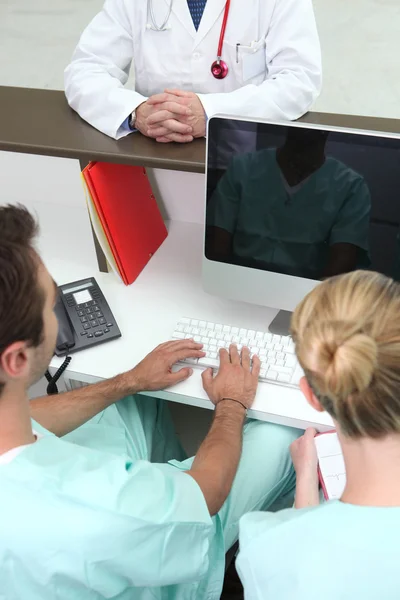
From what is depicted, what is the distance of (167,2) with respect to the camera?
1.54 meters

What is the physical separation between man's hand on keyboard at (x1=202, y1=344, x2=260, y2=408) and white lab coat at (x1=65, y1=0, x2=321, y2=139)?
0.57 metres

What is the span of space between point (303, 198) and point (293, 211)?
0.12 feet

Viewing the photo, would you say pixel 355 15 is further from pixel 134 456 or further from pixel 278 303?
pixel 134 456

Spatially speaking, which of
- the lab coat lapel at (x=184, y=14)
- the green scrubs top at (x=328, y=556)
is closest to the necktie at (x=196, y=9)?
the lab coat lapel at (x=184, y=14)

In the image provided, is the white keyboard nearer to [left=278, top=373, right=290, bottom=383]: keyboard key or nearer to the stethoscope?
[left=278, top=373, right=290, bottom=383]: keyboard key

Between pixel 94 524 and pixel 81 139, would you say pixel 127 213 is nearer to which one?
pixel 81 139

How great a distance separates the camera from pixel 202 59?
1.59 metres

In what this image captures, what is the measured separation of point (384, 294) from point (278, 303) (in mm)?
543

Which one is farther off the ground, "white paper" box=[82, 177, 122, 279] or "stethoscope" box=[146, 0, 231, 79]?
"stethoscope" box=[146, 0, 231, 79]

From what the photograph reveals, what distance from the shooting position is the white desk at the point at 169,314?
112 cm

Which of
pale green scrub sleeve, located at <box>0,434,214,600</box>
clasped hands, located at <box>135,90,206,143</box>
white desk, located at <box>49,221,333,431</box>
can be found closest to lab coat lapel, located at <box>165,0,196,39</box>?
clasped hands, located at <box>135,90,206,143</box>

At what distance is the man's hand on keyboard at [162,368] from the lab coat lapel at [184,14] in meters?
0.95

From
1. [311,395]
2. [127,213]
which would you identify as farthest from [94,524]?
[127,213]

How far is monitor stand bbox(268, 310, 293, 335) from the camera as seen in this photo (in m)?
Answer: 1.28
